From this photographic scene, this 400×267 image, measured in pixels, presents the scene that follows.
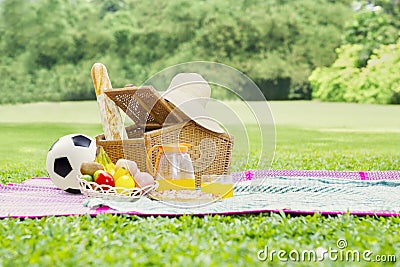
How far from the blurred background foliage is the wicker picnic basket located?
639cm

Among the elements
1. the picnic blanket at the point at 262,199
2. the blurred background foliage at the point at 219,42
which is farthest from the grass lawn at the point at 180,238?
the blurred background foliage at the point at 219,42

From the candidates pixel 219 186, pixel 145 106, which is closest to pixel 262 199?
pixel 219 186

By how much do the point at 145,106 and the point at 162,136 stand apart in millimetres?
242

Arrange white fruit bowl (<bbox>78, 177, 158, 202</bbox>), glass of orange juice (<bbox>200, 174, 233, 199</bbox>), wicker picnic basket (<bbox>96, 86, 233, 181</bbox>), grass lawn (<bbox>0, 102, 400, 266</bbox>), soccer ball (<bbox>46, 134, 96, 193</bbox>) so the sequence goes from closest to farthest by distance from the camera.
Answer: grass lawn (<bbox>0, 102, 400, 266</bbox>), white fruit bowl (<bbox>78, 177, 158, 202</bbox>), glass of orange juice (<bbox>200, 174, 233, 199</bbox>), soccer ball (<bbox>46, 134, 96, 193</bbox>), wicker picnic basket (<bbox>96, 86, 233, 181</bbox>)

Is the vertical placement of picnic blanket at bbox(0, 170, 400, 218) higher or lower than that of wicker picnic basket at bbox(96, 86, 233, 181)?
lower

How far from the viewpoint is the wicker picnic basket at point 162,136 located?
2982mm

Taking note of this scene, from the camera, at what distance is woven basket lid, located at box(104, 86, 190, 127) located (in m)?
3.00

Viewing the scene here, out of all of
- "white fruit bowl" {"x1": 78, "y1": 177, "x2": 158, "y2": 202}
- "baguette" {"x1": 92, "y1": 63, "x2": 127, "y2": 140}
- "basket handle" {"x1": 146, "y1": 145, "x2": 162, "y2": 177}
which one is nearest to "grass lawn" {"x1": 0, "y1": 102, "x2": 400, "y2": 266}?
"white fruit bowl" {"x1": 78, "y1": 177, "x2": 158, "y2": 202}

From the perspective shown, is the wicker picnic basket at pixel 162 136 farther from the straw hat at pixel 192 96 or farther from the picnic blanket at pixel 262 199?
the picnic blanket at pixel 262 199

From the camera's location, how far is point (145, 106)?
3.12m

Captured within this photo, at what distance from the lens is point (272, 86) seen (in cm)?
976

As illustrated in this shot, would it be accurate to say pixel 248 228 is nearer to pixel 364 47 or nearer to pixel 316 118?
pixel 316 118

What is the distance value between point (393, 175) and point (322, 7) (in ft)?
24.1

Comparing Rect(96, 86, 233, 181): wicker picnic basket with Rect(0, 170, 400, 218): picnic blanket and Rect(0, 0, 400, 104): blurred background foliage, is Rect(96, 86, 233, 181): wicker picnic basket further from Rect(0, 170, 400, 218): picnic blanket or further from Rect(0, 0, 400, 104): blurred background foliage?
Rect(0, 0, 400, 104): blurred background foliage
